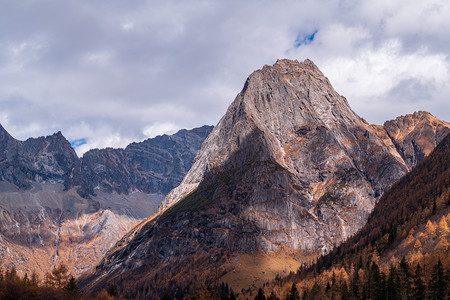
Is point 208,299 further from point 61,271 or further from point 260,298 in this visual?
point 61,271

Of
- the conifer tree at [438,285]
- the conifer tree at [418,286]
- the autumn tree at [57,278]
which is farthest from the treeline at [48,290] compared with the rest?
the conifer tree at [438,285]

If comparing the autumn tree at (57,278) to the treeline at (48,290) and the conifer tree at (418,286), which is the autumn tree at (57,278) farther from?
the conifer tree at (418,286)

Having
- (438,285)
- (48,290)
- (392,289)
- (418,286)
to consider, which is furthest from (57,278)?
(438,285)

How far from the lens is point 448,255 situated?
170 metres

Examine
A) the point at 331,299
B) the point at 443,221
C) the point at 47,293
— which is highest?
the point at 443,221

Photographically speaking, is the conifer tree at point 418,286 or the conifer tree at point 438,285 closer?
the conifer tree at point 438,285

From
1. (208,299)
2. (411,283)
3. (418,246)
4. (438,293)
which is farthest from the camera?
(418,246)

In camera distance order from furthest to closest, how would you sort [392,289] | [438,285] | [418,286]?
1. [392,289]
2. [418,286]
3. [438,285]

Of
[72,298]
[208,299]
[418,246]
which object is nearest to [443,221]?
[418,246]

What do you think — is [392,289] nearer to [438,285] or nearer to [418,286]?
[418,286]

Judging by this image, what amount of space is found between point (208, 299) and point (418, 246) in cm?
9457

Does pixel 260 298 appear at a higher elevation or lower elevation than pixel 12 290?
lower

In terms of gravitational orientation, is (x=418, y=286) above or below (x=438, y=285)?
below

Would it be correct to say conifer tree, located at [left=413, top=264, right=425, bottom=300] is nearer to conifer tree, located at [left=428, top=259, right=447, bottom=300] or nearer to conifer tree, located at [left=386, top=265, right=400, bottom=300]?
conifer tree, located at [left=428, top=259, right=447, bottom=300]
